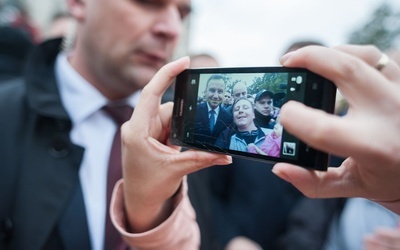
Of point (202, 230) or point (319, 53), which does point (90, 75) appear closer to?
point (202, 230)

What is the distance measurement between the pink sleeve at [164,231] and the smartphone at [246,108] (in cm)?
21

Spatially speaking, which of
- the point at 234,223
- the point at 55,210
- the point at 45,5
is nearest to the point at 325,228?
the point at 234,223

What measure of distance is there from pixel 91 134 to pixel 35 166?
263 mm

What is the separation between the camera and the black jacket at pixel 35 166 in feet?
3.27

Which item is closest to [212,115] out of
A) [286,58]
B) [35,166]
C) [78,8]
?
[286,58]

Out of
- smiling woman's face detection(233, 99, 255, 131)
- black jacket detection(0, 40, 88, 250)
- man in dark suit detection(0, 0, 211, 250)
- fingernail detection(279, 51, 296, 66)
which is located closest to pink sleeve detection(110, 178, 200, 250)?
man in dark suit detection(0, 0, 211, 250)

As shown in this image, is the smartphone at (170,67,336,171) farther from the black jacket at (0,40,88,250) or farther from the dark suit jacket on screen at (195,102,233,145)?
the black jacket at (0,40,88,250)

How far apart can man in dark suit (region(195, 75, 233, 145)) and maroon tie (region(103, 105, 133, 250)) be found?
49 centimetres

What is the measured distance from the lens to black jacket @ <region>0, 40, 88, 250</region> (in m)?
1.00

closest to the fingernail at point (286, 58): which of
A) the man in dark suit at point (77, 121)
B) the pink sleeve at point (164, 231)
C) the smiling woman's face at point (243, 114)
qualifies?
the smiling woman's face at point (243, 114)

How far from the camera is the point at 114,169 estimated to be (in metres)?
1.20

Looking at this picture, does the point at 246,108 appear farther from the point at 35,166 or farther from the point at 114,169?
the point at 35,166

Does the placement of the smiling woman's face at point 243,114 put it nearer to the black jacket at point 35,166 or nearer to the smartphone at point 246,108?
the smartphone at point 246,108

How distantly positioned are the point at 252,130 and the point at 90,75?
94cm
